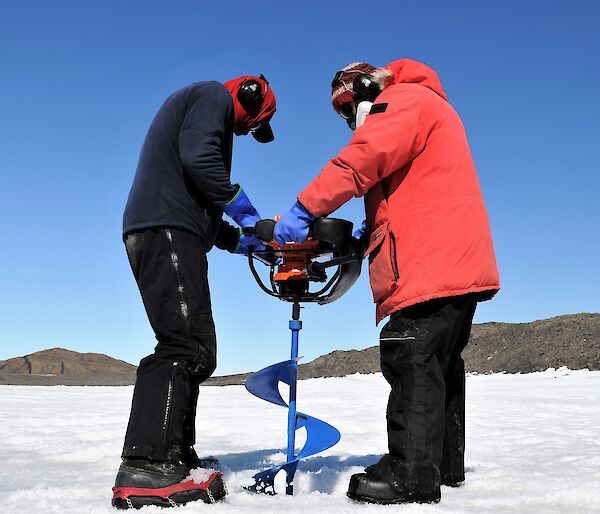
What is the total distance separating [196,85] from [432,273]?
1.32 meters

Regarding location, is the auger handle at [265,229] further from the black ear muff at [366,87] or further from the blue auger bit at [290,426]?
the black ear muff at [366,87]

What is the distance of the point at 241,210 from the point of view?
2.87 meters

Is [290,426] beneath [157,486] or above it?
above

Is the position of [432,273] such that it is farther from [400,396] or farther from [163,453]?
[163,453]

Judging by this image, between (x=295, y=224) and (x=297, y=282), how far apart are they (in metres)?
0.36

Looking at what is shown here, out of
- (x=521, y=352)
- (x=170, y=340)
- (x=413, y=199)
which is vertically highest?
(x=413, y=199)

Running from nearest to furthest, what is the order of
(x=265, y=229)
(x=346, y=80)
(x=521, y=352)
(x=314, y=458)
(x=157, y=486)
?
1. (x=157, y=486)
2. (x=265, y=229)
3. (x=346, y=80)
4. (x=314, y=458)
5. (x=521, y=352)

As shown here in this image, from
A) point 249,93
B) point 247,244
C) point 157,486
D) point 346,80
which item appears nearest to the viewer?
point 157,486

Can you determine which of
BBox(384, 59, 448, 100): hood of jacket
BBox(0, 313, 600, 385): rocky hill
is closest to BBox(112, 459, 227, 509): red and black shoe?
BBox(384, 59, 448, 100): hood of jacket

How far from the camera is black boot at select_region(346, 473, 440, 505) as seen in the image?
2592 mm

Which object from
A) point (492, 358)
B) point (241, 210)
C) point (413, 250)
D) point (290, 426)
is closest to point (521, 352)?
point (492, 358)

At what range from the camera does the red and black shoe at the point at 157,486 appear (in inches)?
95.9

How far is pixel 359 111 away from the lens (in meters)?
3.01

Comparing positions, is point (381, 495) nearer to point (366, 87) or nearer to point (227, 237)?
point (227, 237)
